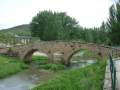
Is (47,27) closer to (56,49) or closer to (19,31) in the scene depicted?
(56,49)

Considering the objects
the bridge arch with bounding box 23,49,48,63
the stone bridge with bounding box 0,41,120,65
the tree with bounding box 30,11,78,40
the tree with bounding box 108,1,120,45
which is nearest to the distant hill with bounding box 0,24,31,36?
the tree with bounding box 30,11,78,40

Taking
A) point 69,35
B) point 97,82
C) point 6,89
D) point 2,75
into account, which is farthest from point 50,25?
point 97,82

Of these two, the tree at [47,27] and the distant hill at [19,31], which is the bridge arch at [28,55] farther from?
the distant hill at [19,31]

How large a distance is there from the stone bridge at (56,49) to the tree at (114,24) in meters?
A: 2.38

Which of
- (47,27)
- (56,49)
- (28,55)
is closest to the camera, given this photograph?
(56,49)

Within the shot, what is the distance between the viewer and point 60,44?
128 feet

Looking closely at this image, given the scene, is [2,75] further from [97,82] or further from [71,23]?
[71,23]

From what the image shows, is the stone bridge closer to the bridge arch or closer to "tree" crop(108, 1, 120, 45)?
the bridge arch

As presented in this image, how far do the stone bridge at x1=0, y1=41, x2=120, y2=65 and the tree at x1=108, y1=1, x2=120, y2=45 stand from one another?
2381 millimetres

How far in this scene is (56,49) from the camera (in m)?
39.6

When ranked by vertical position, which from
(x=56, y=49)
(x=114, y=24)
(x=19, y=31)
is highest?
(x=19, y=31)

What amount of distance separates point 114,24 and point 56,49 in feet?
27.1

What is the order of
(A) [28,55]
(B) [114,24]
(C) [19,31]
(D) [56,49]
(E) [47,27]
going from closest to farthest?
(B) [114,24] < (D) [56,49] < (A) [28,55] < (E) [47,27] < (C) [19,31]

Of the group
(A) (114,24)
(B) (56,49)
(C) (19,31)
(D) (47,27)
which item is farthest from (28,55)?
(C) (19,31)
